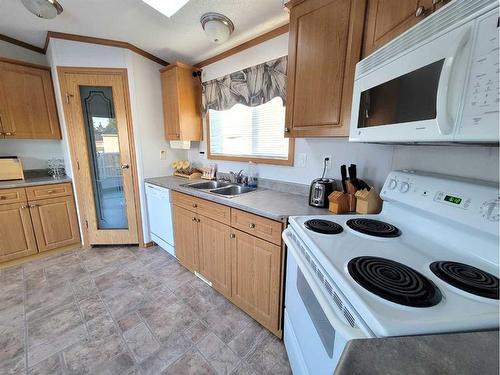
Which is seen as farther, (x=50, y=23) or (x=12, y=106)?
(x=12, y=106)

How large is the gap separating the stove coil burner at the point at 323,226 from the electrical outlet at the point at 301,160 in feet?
2.61

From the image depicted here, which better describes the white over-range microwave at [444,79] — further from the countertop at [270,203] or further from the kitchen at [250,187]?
the countertop at [270,203]

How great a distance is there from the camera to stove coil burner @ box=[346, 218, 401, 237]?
98 centimetres

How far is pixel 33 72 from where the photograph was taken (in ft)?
7.94

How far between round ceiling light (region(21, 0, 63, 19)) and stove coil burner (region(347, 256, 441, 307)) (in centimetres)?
265

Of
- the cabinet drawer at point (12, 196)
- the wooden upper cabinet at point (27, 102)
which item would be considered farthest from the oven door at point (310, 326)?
the wooden upper cabinet at point (27, 102)

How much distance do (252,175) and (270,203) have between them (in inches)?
29.4

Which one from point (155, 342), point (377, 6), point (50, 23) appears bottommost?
point (155, 342)

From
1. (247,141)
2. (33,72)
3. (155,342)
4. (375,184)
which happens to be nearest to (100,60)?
(33,72)

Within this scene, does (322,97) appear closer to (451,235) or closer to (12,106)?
(451,235)

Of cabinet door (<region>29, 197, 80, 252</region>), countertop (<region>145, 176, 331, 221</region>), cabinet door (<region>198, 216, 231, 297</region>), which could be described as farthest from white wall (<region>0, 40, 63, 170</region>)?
cabinet door (<region>198, 216, 231, 297</region>)

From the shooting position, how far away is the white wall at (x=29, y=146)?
2.44 m

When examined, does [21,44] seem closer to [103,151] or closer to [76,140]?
[76,140]

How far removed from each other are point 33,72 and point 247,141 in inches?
103
